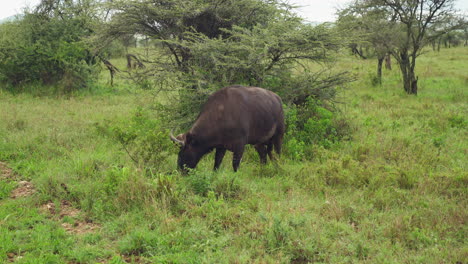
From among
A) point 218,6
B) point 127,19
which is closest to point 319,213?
point 218,6

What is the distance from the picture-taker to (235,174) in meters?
6.14

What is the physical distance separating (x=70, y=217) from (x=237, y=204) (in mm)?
2394

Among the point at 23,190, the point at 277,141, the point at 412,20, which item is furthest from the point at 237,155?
the point at 412,20

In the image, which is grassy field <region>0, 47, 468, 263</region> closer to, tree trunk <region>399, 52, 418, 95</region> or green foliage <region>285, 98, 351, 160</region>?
green foliage <region>285, 98, 351, 160</region>

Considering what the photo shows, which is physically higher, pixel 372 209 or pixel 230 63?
pixel 230 63

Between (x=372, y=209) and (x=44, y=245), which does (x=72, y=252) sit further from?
(x=372, y=209)

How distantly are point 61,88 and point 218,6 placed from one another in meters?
8.82

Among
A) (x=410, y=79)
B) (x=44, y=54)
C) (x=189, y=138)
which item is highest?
(x=44, y=54)

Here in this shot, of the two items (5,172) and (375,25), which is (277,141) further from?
(375,25)

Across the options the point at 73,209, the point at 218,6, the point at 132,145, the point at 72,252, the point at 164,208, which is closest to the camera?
the point at 72,252

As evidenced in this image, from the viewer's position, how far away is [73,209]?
18.3 feet

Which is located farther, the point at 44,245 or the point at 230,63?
the point at 230,63

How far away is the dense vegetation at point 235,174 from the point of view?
4.38 meters

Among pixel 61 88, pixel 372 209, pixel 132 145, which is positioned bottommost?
pixel 372 209
